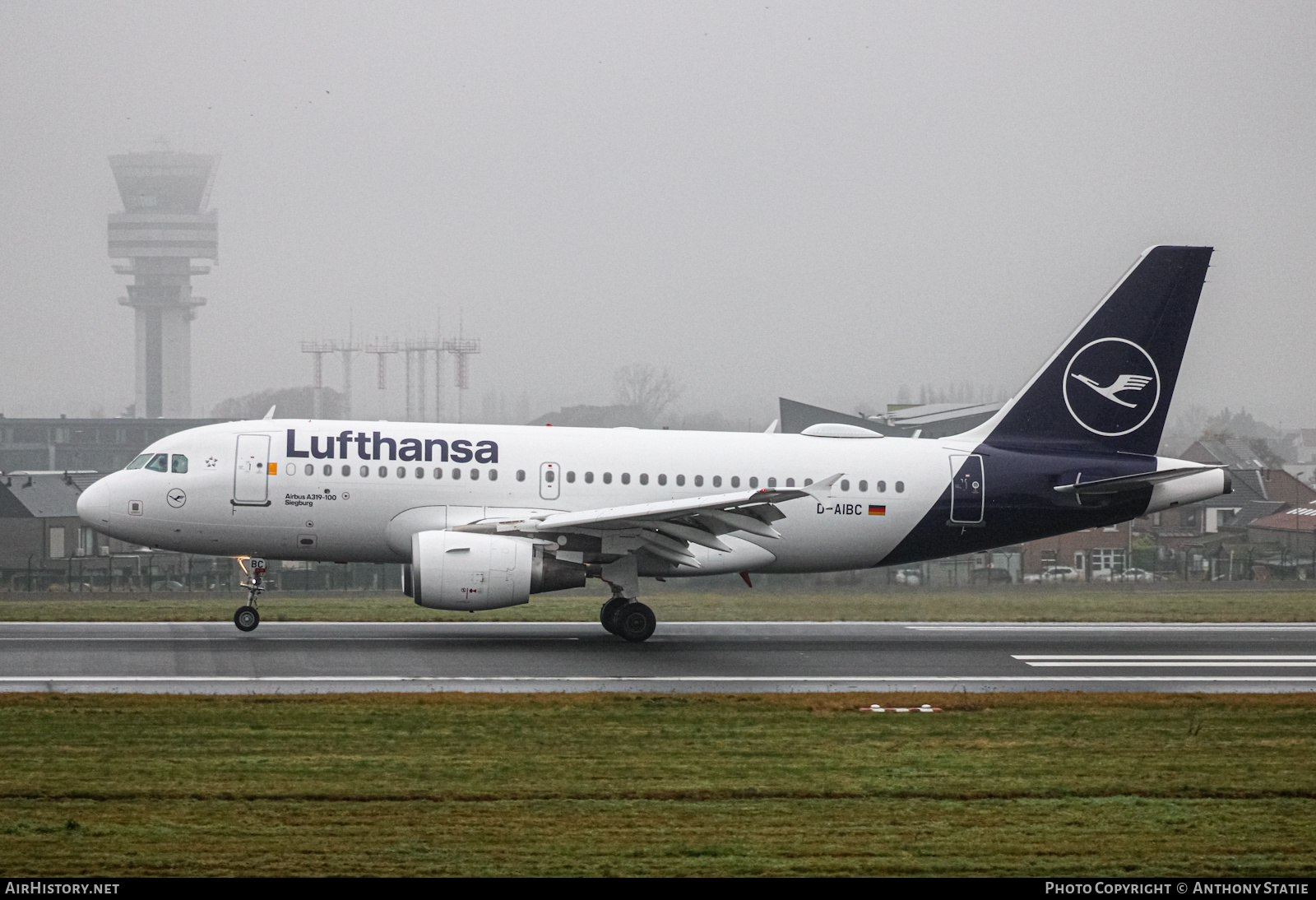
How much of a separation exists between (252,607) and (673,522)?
788 centimetres

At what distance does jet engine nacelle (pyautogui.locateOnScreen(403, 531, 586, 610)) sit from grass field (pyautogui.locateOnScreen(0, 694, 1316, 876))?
15.0ft

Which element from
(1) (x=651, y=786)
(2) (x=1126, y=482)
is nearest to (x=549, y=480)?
(2) (x=1126, y=482)

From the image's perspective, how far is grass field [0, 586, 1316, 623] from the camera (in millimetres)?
29969

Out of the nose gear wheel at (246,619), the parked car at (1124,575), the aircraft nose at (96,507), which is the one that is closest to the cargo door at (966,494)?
the nose gear wheel at (246,619)

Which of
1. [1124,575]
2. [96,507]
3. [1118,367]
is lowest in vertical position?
[1124,575]

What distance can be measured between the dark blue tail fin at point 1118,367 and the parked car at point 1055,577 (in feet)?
34.6

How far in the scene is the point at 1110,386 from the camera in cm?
2728

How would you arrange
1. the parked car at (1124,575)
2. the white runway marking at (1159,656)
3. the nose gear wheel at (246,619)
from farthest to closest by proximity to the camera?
the parked car at (1124,575), the nose gear wheel at (246,619), the white runway marking at (1159,656)

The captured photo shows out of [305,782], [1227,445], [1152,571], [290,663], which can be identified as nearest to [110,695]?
[290,663]

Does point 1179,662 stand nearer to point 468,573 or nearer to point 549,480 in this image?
point 549,480

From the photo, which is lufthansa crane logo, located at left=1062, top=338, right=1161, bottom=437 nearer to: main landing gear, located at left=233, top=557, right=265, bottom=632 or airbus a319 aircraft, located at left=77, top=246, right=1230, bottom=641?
airbus a319 aircraft, located at left=77, top=246, right=1230, bottom=641

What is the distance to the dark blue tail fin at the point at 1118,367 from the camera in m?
27.2

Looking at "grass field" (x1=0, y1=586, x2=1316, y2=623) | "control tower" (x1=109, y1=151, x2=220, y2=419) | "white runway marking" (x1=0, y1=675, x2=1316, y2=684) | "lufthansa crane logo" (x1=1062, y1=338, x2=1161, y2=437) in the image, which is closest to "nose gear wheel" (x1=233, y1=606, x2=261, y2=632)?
"grass field" (x1=0, y1=586, x2=1316, y2=623)

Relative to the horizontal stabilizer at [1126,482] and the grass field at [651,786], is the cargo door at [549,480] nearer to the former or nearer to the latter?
the grass field at [651,786]
